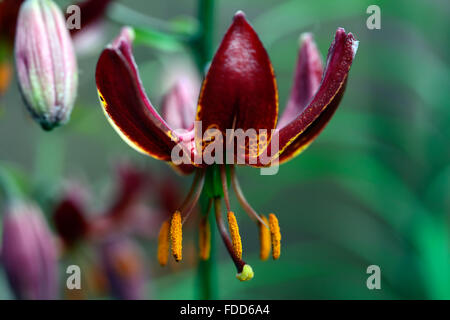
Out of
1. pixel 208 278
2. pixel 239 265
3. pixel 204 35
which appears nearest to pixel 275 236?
pixel 239 265

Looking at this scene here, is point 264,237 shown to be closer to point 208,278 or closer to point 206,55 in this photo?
point 208,278

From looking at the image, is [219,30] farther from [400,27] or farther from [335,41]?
[335,41]

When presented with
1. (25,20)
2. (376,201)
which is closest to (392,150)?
(376,201)

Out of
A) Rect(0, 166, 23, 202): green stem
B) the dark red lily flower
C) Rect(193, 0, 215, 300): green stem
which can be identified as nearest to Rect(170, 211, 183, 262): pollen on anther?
the dark red lily flower

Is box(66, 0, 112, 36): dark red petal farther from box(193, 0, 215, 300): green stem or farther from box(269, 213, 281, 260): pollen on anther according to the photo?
box(269, 213, 281, 260): pollen on anther
